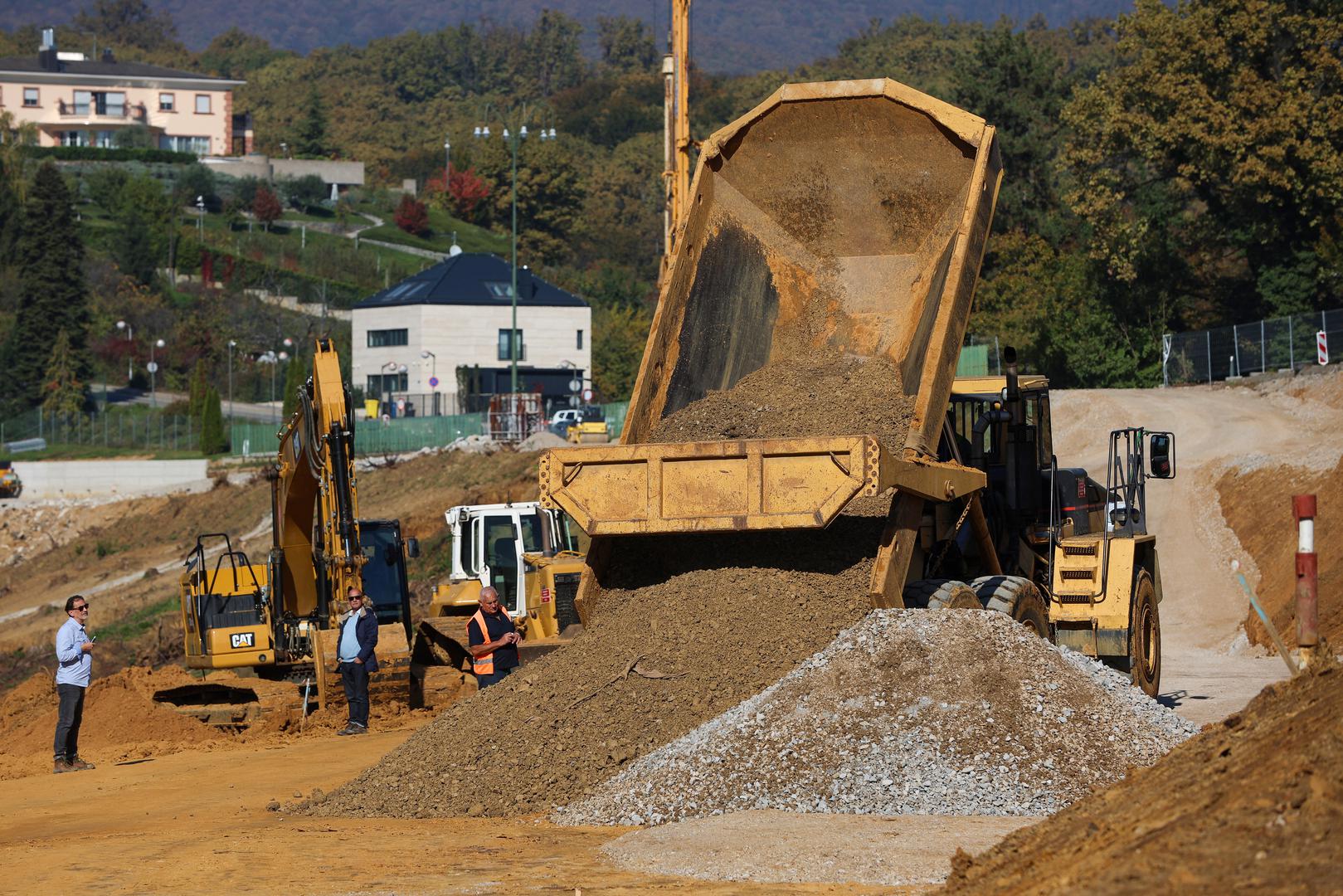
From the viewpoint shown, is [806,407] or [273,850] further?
[806,407]

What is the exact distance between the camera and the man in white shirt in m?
14.5

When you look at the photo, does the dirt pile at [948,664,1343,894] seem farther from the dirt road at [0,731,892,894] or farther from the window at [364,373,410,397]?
the window at [364,373,410,397]

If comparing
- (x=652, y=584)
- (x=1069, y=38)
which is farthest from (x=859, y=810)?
(x=1069, y=38)

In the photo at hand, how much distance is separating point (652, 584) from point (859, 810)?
2.79m

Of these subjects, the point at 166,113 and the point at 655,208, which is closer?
the point at 655,208

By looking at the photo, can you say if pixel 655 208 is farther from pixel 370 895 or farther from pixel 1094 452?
pixel 370 895

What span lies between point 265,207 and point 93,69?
3689 cm

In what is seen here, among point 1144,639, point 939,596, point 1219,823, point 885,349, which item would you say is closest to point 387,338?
point 1144,639

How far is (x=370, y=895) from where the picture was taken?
27.1 feet

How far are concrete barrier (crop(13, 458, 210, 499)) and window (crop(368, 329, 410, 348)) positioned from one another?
17.6 m

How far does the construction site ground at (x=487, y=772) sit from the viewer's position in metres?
8.70

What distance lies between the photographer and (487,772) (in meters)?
10.8

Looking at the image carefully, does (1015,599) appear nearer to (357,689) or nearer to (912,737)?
(912,737)

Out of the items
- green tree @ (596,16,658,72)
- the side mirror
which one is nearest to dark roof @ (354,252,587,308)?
the side mirror
